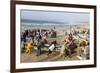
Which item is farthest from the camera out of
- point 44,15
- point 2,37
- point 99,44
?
point 99,44

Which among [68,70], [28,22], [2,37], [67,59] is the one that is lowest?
[68,70]

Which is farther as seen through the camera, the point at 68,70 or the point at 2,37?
the point at 68,70

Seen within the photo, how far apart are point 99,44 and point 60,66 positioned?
0.53m

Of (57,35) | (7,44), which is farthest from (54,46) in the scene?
(7,44)

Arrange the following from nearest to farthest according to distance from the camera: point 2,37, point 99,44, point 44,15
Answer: point 2,37 < point 44,15 < point 99,44

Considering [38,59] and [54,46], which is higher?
[54,46]

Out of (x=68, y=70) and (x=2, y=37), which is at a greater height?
(x=2, y=37)

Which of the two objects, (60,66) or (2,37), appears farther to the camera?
(60,66)

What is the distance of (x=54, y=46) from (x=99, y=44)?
21.2 inches

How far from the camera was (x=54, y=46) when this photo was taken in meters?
1.92

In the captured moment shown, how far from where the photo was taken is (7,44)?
177 cm

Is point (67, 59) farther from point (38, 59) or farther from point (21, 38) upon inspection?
point (21, 38)

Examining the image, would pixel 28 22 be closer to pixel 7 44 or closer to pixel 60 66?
pixel 7 44

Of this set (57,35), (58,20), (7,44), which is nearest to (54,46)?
(57,35)
